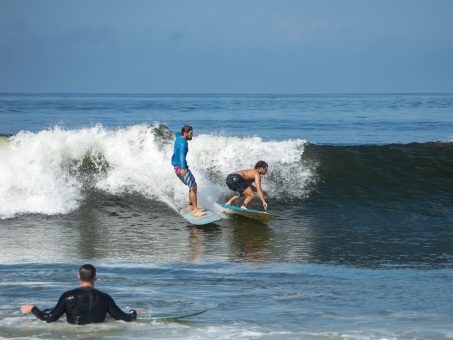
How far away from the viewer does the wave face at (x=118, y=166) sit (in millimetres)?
14383

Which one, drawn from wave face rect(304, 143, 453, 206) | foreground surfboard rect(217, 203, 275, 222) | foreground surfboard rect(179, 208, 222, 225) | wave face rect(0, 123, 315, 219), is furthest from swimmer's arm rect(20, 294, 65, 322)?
wave face rect(304, 143, 453, 206)

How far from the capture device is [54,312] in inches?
252

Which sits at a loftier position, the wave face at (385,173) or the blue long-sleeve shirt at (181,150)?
the blue long-sleeve shirt at (181,150)

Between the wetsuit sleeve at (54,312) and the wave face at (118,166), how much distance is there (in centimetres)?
718

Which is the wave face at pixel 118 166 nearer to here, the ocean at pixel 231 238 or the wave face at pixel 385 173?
the ocean at pixel 231 238

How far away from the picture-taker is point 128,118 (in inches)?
1670

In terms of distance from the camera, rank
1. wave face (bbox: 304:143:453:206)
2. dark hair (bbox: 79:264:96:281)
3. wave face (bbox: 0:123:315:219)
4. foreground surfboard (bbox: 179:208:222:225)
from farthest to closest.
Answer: wave face (bbox: 304:143:453:206) → wave face (bbox: 0:123:315:219) → foreground surfboard (bbox: 179:208:222:225) → dark hair (bbox: 79:264:96:281)

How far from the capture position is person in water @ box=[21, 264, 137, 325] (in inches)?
250

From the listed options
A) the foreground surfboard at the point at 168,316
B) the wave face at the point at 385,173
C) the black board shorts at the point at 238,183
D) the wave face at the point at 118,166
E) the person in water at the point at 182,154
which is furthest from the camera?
the wave face at the point at 385,173

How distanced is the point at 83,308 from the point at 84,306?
2cm

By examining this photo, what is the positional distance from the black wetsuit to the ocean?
110mm

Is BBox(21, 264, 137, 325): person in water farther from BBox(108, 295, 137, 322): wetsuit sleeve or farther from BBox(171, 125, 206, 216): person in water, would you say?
BBox(171, 125, 206, 216): person in water

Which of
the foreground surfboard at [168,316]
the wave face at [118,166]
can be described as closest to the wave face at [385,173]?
the wave face at [118,166]

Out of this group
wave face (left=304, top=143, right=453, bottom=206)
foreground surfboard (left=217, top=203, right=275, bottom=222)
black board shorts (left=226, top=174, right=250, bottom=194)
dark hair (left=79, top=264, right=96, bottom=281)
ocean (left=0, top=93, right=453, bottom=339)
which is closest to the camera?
dark hair (left=79, top=264, right=96, bottom=281)
